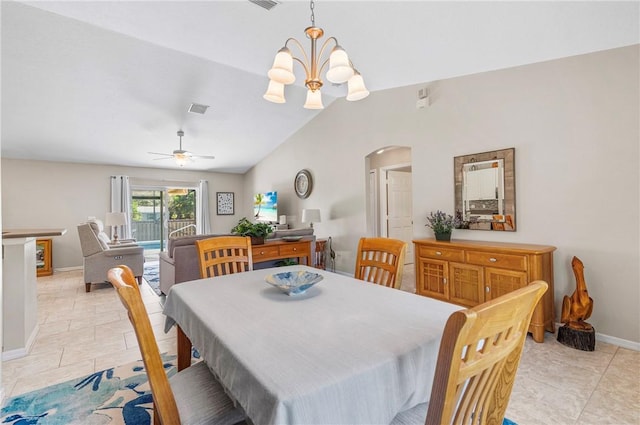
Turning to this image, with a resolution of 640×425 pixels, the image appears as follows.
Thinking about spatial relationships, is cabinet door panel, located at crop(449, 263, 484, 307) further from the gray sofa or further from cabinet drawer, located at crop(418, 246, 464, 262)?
the gray sofa

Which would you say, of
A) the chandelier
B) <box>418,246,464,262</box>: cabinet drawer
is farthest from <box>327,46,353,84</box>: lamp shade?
<box>418,246,464,262</box>: cabinet drawer

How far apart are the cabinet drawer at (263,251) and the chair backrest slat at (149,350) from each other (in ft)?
9.13

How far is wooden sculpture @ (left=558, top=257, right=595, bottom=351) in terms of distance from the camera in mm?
2441

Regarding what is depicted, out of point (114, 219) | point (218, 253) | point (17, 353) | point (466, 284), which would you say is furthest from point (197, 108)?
point (466, 284)

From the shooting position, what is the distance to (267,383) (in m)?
0.73

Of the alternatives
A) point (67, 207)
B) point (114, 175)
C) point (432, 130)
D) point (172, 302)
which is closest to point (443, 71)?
point (432, 130)

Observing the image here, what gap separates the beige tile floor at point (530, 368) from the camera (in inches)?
68.9

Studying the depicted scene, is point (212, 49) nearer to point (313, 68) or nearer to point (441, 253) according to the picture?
point (313, 68)

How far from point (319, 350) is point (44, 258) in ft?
22.9

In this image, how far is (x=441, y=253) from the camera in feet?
11.0

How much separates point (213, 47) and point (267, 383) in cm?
331

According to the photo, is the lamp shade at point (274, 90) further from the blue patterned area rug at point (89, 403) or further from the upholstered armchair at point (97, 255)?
the upholstered armchair at point (97, 255)

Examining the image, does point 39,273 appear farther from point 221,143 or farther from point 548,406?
point 548,406

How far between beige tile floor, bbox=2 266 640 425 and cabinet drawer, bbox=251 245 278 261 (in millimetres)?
1226
